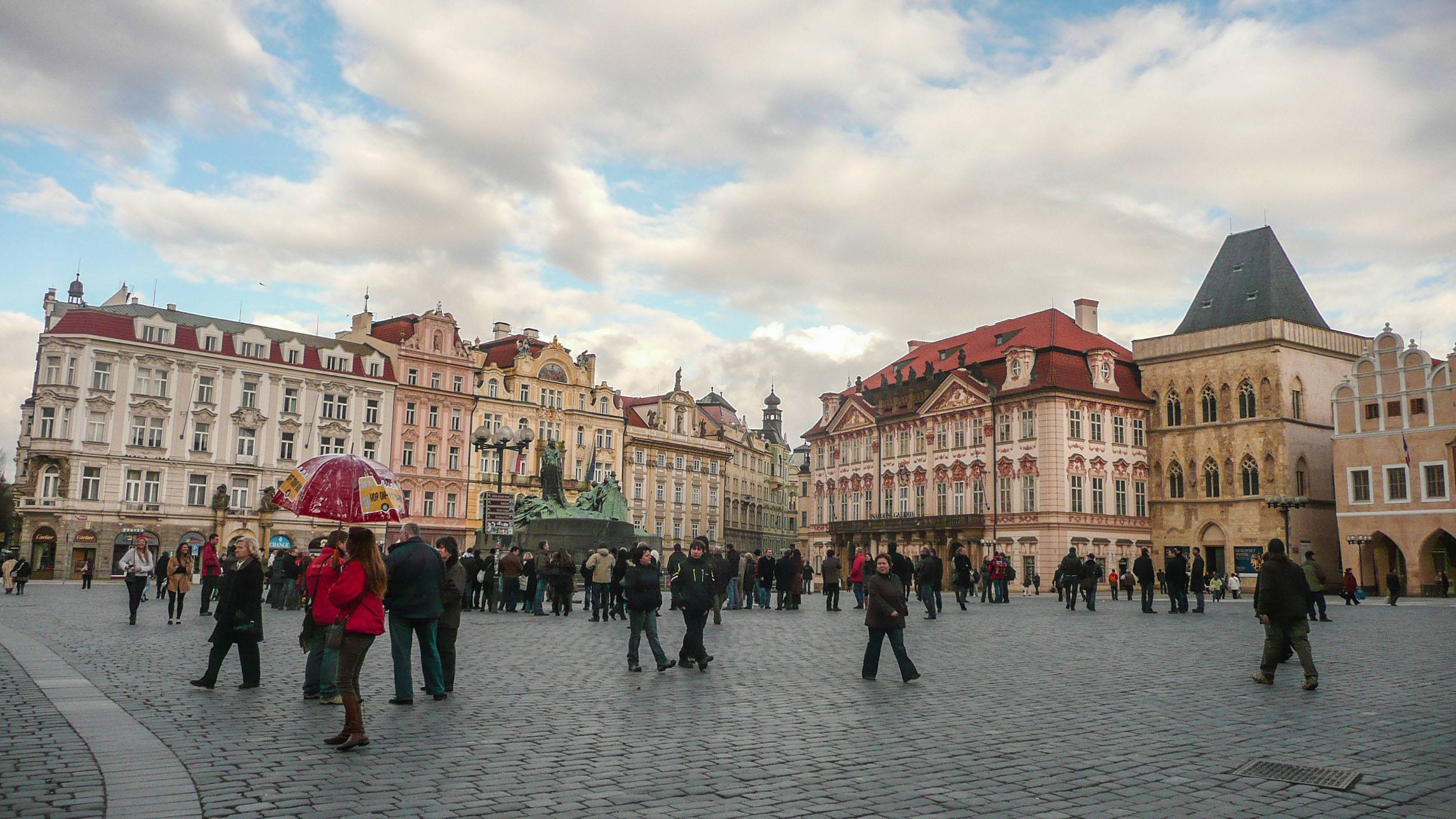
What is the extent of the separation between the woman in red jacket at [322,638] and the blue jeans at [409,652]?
594 mm

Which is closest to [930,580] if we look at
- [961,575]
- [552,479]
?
[961,575]

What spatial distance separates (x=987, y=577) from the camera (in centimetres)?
4025

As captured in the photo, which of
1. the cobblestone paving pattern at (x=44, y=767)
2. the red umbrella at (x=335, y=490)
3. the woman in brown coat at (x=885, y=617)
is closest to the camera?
the cobblestone paving pattern at (x=44, y=767)

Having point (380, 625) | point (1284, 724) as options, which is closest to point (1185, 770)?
point (1284, 724)

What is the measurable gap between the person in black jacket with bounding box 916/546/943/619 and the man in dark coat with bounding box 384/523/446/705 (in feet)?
60.1

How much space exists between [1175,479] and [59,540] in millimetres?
61089

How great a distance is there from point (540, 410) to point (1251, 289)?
47.9m

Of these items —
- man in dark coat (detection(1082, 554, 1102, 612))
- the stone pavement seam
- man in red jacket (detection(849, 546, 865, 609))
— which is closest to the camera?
the stone pavement seam

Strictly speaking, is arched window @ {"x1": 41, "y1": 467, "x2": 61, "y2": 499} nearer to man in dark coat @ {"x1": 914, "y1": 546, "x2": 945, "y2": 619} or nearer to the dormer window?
the dormer window

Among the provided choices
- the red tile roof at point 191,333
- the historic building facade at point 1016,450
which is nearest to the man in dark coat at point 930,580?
the historic building facade at point 1016,450

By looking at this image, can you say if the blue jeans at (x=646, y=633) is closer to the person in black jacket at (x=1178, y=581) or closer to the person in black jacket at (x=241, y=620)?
the person in black jacket at (x=241, y=620)

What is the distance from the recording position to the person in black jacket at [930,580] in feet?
92.2

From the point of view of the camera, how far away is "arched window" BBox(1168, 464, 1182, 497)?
63.2m

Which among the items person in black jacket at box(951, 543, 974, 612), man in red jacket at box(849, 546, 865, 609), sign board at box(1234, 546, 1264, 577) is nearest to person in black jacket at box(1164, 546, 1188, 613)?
person in black jacket at box(951, 543, 974, 612)
